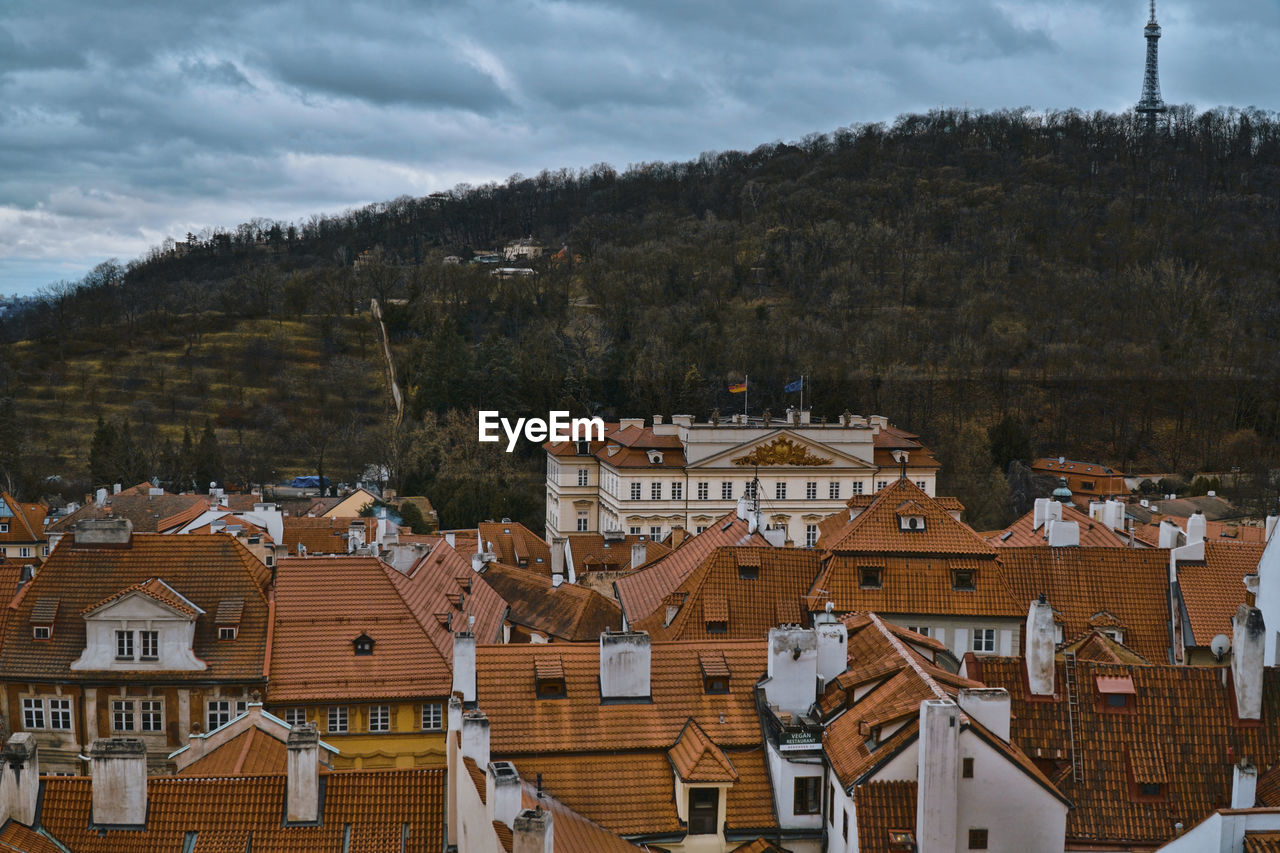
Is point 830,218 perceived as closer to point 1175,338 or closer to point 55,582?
point 1175,338

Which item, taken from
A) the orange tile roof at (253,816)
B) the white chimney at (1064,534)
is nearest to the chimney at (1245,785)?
the orange tile roof at (253,816)

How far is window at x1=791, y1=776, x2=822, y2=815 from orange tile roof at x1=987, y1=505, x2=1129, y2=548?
25.6 metres

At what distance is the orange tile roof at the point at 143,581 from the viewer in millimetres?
32688

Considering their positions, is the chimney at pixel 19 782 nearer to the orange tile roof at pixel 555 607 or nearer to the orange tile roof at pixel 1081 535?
the orange tile roof at pixel 555 607

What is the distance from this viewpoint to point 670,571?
43.8 m

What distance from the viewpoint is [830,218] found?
16900 centimetres

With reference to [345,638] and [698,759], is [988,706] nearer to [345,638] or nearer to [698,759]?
[698,759]

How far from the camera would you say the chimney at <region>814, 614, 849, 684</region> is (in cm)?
2747

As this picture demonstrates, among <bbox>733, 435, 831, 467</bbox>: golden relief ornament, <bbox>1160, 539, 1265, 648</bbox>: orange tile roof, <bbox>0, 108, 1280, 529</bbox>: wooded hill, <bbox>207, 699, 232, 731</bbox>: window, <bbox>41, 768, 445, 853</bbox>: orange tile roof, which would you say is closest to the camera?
<bbox>41, 768, 445, 853</bbox>: orange tile roof

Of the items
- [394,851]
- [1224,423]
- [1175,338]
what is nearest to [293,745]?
[394,851]

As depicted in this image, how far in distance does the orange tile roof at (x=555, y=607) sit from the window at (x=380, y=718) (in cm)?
1116

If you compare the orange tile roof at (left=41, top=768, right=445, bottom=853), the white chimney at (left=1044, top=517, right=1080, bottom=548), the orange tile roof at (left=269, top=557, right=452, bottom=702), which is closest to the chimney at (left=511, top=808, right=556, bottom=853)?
the orange tile roof at (left=41, top=768, right=445, bottom=853)

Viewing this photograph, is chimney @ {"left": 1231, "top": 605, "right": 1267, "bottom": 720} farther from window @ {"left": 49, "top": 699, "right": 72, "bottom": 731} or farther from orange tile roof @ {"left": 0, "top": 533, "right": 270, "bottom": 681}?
window @ {"left": 49, "top": 699, "right": 72, "bottom": 731}

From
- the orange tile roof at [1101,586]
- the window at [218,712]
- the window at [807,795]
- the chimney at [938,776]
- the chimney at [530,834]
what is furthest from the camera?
Result: the orange tile roof at [1101,586]
